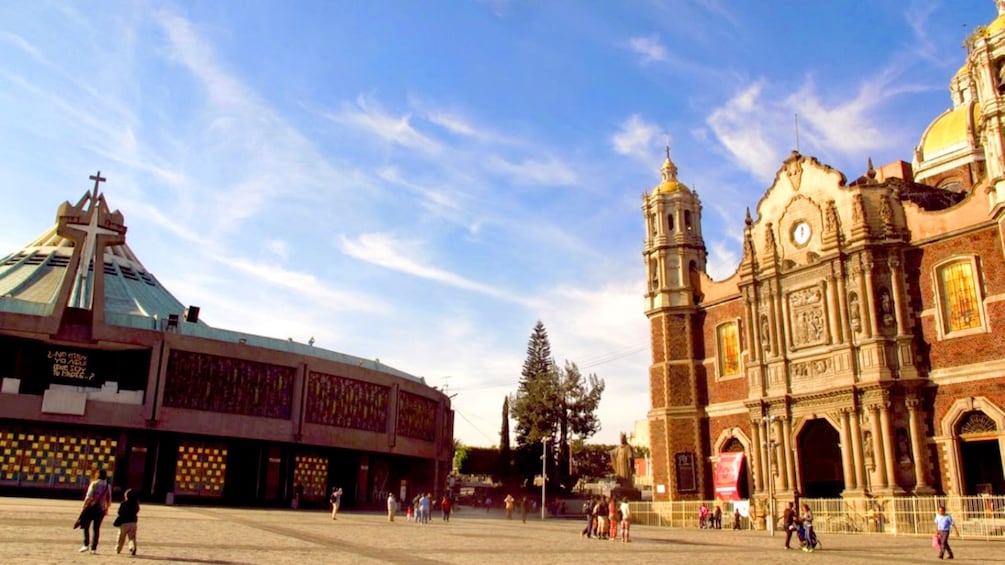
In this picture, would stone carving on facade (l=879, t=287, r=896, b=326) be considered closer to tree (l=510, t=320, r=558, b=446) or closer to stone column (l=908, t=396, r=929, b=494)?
stone column (l=908, t=396, r=929, b=494)

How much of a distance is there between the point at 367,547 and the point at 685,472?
30.2 metres

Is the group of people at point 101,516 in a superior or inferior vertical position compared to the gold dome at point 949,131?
inferior

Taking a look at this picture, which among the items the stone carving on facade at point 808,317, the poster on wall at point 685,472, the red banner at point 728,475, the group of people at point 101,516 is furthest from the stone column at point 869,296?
the group of people at point 101,516

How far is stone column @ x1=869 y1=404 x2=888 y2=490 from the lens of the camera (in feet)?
117

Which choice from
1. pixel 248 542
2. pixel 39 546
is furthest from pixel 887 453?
pixel 39 546

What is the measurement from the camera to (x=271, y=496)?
50375mm

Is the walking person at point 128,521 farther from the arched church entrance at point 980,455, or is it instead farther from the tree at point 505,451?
the tree at point 505,451

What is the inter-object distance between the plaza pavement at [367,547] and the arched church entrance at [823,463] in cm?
1273

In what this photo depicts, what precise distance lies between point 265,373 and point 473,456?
114 ft

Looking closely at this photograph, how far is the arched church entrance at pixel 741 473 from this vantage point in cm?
4344

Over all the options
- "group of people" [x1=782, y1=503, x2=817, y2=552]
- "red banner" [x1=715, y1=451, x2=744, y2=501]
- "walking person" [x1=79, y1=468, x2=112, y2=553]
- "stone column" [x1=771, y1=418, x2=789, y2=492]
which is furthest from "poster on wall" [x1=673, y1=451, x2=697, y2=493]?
"walking person" [x1=79, y1=468, x2=112, y2=553]

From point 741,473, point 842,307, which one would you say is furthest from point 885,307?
point 741,473

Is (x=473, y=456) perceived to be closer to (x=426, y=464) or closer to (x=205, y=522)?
(x=426, y=464)

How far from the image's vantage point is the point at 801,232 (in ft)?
141
